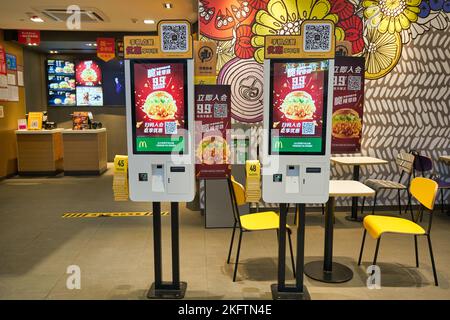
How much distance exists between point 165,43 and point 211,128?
163cm

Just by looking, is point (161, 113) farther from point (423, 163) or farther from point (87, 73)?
point (87, 73)

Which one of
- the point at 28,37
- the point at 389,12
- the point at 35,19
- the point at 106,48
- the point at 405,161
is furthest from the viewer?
the point at 106,48

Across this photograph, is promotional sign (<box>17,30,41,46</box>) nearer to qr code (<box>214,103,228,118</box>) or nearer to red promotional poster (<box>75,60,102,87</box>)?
red promotional poster (<box>75,60,102,87</box>)

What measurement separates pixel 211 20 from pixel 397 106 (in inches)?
118

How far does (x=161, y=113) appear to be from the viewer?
9.48 feet

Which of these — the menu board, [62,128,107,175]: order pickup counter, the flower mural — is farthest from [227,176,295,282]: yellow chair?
the menu board

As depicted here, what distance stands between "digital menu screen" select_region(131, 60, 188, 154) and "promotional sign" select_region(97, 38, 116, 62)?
676 centimetres

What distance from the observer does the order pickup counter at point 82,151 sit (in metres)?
8.70

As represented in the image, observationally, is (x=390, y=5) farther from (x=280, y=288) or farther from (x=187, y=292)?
(x=187, y=292)

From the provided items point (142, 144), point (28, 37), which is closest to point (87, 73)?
point (28, 37)

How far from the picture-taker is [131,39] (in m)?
2.79

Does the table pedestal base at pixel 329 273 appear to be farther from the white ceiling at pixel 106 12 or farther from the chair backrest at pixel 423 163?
the white ceiling at pixel 106 12

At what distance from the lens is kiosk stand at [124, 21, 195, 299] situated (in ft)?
9.23

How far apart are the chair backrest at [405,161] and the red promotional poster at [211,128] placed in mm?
2529
